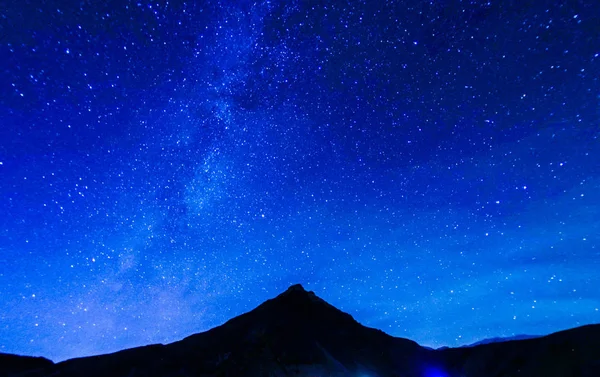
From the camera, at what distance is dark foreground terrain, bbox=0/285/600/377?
16359mm

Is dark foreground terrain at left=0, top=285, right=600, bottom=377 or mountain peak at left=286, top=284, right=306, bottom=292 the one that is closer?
dark foreground terrain at left=0, top=285, right=600, bottom=377

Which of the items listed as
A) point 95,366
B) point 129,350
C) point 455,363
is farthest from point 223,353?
point 455,363

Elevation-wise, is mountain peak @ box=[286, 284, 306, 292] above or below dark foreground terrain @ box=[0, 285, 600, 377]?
above

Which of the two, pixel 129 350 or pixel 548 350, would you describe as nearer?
pixel 548 350

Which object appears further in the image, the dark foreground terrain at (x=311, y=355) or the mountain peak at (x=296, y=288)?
the mountain peak at (x=296, y=288)

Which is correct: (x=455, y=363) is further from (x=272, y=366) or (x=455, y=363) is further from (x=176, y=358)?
(x=176, y=358)

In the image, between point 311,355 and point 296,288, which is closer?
point 311,355

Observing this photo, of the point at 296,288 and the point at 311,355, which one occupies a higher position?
the point at 296,288

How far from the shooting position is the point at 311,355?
798 inches

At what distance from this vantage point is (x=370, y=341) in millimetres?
24094

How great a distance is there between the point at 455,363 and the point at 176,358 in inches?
699

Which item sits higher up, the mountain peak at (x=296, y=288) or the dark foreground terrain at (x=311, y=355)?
the mountain peak at (x=296, y=288)

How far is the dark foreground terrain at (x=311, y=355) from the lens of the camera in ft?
53.7

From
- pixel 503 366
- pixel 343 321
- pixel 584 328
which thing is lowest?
pixel 503 366
